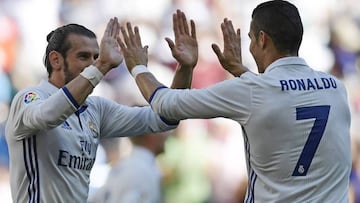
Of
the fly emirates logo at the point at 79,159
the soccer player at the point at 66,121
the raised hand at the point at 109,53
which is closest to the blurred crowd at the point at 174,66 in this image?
the soccer player at the point at 66,121

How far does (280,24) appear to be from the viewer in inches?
106

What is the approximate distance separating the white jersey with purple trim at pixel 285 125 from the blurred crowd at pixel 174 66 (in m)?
2.44

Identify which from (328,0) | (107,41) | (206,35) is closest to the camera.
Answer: (107,41)

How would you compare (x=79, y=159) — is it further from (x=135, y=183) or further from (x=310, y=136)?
(x=135, y=183)

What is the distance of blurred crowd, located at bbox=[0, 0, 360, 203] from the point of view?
518 centimetres

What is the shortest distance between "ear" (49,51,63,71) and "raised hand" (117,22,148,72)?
0.91 feet

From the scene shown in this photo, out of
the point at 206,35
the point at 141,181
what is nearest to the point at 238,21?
the point at 206,35

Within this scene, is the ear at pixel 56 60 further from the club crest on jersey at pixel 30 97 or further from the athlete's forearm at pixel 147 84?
the athlete's forearm at pixel 147 84

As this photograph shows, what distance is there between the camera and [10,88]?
5.11m

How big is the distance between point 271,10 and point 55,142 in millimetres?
884

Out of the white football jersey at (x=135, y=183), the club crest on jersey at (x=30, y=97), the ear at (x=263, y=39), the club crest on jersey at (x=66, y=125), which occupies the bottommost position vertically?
the white football jersey at (x=135, y=183)

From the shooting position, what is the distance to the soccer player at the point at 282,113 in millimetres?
2643

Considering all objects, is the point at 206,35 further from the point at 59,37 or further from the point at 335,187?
the point at 335,187

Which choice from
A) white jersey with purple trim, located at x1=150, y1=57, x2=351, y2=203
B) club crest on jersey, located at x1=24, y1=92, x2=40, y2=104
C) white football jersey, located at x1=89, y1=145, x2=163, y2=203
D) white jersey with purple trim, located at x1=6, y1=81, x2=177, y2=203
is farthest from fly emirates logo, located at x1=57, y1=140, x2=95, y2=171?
white football jersey, located at x1=89, y1=145, x2=163, y2=203
